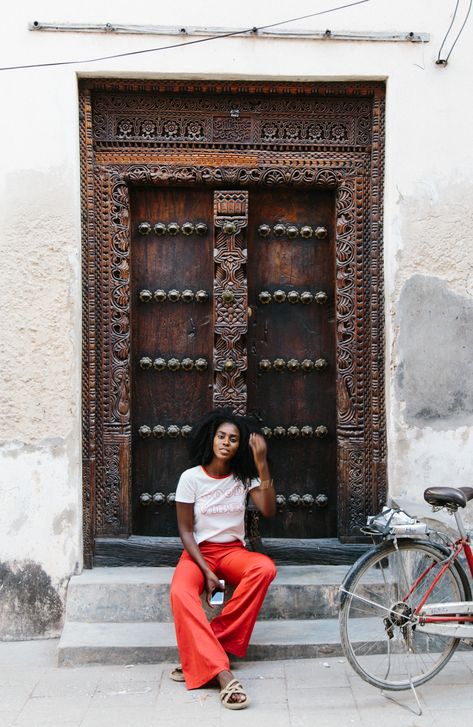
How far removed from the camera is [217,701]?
3658 mm

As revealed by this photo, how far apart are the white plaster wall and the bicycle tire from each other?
0.79 m

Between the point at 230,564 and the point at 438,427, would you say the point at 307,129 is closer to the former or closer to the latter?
the point at 438,427

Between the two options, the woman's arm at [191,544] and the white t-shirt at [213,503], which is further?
the white t-shirt at [213,503]

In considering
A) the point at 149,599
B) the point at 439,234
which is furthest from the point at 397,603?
the point at 439,234

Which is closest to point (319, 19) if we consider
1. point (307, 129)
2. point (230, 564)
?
point (307, 129)

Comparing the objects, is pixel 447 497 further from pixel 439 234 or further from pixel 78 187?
pixel 78 187

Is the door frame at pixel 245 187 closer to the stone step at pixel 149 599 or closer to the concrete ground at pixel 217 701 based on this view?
the stone step at pixel 149 599

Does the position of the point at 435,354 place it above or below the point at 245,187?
below

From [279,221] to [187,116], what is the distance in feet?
2.51

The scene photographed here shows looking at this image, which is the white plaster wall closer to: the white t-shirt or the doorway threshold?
the doorway threshold

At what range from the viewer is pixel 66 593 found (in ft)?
14.6

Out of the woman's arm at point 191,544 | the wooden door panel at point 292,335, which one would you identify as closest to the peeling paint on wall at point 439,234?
the wooden door panel at point 292,335

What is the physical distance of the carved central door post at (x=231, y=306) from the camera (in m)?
4.69

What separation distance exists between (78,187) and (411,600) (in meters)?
2.64
